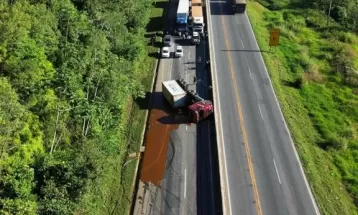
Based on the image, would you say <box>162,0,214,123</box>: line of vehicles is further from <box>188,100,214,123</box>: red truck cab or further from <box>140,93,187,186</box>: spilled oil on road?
<box>140,93,187,186</box>: spilled oil on road

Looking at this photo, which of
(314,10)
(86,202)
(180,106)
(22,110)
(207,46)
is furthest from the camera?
(314,10)

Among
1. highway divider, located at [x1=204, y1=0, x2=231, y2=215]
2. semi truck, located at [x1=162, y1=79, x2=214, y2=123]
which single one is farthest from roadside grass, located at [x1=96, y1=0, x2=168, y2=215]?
highway divider, located at [x1=204, y1=0, x2=231, y2=215]

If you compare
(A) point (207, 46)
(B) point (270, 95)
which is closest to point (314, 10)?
(A) point (207, 46)

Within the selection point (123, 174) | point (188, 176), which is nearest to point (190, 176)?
point (188, 176)

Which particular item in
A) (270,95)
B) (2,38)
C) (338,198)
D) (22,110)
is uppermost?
(2,38)

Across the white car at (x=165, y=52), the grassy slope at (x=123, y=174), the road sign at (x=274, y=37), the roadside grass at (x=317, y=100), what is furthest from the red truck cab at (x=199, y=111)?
the road sign at (x=274, y=37)

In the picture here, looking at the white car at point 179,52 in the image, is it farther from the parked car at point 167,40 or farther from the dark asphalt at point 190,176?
the dark asphalt at point 190,176

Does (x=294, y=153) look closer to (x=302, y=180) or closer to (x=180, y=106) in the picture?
(x=302, y=180)
